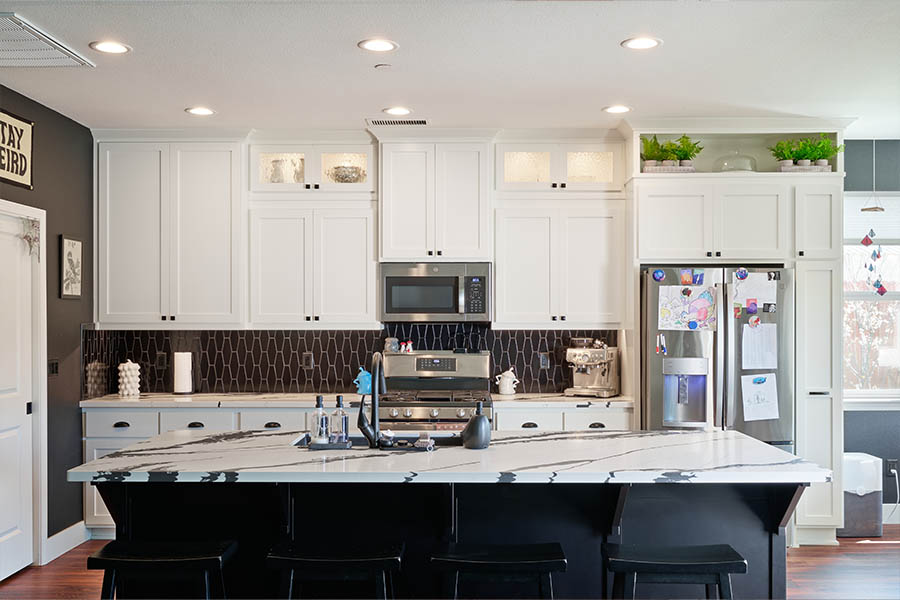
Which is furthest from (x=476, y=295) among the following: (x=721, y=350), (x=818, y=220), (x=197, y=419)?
(x=818, y=220)

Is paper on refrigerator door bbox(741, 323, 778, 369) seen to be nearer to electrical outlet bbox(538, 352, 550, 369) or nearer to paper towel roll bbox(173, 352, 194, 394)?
electrical outlet bbox(538, 352, 550, 369)

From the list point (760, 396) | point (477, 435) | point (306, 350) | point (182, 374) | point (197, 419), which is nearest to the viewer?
point (477, 435)

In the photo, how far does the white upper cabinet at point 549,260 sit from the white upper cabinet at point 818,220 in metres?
1.10

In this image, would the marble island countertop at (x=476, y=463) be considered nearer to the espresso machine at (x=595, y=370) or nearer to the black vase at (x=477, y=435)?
the black vase at (x=477, y=435)

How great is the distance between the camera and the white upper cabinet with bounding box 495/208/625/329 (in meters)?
5.24

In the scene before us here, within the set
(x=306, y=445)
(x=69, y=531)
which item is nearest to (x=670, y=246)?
(x=306, y=445)

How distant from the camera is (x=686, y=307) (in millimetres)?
4789

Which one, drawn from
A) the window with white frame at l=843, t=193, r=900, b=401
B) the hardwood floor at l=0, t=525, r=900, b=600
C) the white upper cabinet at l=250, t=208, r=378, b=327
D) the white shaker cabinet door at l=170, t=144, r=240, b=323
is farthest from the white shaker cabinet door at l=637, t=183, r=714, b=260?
the white shaker cabinet door at l=170, t=144, r=240, b=323

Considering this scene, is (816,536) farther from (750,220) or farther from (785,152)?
(785,152)

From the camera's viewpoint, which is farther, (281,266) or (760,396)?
(281,266)

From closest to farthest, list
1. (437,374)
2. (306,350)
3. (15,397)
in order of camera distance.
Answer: (15,397)
(437,374)
(306,350)

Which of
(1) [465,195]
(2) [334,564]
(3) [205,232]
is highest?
(1) [465,195]

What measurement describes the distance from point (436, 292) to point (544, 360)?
95 centimetres

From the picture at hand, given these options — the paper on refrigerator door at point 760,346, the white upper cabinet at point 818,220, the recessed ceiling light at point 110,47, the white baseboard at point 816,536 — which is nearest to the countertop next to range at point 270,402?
the paper on refrigerator door at point 760,346
